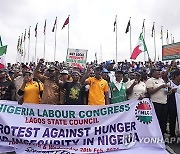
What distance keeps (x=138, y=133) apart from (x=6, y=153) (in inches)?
110

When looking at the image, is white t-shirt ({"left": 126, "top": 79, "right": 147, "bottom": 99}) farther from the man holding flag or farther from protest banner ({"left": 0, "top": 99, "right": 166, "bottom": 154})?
the man holding flag

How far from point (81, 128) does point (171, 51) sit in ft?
38.2

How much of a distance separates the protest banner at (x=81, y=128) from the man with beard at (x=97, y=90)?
10.5 inches

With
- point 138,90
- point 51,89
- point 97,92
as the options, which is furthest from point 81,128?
point 138,90

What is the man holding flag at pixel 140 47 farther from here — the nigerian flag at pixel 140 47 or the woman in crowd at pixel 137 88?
the woman in crowd at pixel 137 88

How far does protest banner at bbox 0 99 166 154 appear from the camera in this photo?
675cm

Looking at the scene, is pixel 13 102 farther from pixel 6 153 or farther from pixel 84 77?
pixel 84 77

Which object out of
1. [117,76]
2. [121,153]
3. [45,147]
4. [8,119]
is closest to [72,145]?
[45,147]

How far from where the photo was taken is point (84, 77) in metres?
7.54

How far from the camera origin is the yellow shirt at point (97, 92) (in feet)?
24.0

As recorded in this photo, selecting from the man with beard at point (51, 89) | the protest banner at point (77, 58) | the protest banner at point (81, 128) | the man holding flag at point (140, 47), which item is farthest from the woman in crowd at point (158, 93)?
the man holding flag at point (140, 47)

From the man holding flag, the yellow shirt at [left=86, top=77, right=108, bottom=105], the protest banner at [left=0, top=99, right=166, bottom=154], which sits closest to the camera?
the protest banner at [left=0, top=99, right=166, bottom=154]

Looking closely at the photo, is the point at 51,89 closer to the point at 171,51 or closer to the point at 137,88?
the point at 137,88

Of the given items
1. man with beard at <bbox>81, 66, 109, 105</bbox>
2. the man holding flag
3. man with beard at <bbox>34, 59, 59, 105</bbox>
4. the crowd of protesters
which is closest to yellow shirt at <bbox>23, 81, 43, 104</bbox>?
the crowd of protesters
